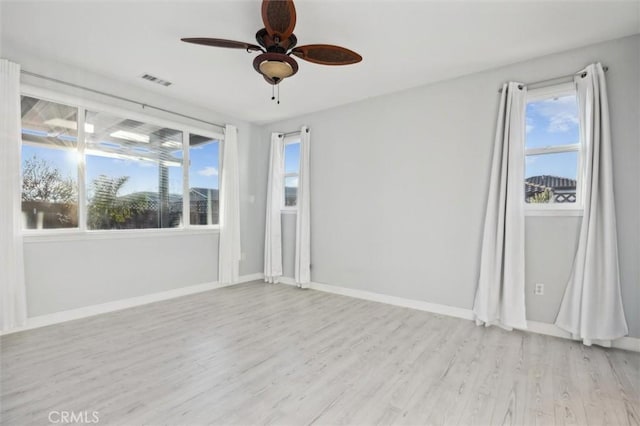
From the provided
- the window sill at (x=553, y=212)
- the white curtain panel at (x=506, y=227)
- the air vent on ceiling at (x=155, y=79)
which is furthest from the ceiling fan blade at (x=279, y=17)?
the window sill at (x=553, y=212)

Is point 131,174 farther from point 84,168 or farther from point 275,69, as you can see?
point 275,69

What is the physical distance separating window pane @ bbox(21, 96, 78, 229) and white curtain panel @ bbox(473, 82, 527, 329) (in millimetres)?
4552

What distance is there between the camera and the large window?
10.1ft

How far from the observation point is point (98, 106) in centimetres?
343

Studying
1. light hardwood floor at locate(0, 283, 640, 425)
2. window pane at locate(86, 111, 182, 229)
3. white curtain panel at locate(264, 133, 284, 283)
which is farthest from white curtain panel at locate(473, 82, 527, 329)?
Result: window pane at locate(86, 111, 182, 229)

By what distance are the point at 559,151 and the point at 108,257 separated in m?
5.06

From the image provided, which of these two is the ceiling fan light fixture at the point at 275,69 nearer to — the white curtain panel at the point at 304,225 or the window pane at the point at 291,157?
the white curtain panel at the point at 304,225

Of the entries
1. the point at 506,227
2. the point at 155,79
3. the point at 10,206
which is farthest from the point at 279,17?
the point at 10,206

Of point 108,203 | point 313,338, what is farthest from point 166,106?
point 313,338

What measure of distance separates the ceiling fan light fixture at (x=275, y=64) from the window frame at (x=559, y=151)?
96.5 inches

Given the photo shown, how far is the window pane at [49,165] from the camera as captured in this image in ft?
9.82

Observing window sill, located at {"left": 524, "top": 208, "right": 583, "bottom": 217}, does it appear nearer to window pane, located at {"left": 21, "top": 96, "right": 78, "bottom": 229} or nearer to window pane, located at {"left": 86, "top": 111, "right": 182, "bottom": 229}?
window pane, located at {"left": 86, "top": 111, "right": 182, "bottom": 229}

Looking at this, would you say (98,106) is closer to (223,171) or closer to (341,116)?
(223,171)

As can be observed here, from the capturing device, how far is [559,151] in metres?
2.91
